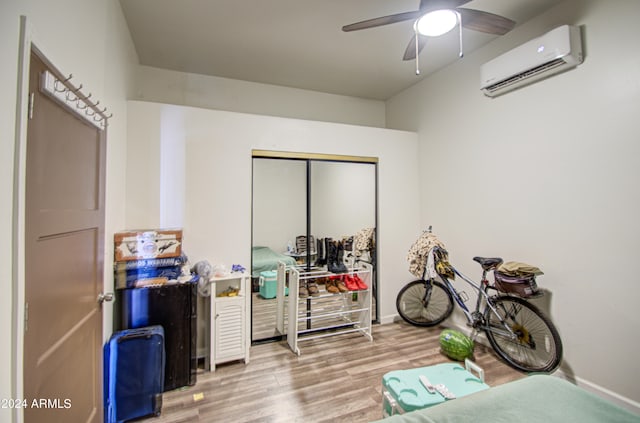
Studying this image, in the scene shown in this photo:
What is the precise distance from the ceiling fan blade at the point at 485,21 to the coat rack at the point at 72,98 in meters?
2.19

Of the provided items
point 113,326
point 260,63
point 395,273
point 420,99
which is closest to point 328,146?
point 260,63

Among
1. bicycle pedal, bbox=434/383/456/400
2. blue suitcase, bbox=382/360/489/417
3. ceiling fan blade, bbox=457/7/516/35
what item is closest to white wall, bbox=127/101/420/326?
ceiling fan blade, bbox=457/7/516/35

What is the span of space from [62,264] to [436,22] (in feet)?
8.42

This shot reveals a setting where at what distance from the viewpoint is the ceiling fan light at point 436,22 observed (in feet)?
6.09

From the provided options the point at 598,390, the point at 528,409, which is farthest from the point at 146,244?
the point at 598,390

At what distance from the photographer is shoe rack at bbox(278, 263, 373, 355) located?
2930 mm

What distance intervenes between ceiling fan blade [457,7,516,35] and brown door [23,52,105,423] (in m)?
2.28

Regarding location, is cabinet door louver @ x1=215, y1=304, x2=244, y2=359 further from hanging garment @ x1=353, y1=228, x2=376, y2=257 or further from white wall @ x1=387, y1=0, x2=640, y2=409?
white wall @ x1=387, y1=0, x2=640, y2=409

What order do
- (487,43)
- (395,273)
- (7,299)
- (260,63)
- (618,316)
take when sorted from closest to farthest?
(7,299), (618,316), (487,43), (260,63), (395,273)

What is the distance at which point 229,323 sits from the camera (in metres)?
2.61

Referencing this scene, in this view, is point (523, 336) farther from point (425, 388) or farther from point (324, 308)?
point (324, 308)

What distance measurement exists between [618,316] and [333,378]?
2177 mm

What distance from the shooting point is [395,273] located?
3.70 meters

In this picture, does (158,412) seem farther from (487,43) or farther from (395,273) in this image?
(487,43)
